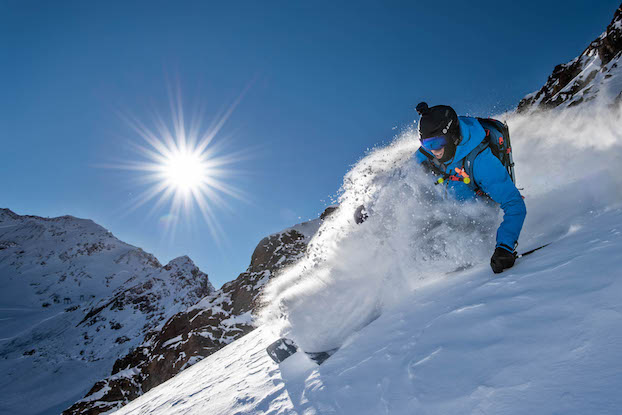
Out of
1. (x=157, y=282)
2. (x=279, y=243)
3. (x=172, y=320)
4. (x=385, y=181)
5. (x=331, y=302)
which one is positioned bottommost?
(x=331, y=302)

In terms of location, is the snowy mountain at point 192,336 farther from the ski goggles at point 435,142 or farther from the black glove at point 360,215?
the ski goggles at point 435,142

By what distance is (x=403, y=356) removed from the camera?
2.00 meters

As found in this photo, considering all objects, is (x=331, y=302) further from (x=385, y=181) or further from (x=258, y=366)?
(x=385, y=181)

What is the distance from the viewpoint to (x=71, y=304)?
2881 inches

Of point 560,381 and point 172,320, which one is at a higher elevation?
point 172,320

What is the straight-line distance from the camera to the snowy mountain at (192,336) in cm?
2658

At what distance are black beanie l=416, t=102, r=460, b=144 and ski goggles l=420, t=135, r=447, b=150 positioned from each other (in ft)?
0.14

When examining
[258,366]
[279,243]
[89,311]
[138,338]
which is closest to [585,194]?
[258,366]

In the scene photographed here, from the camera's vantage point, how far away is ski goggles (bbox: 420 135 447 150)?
3.67m

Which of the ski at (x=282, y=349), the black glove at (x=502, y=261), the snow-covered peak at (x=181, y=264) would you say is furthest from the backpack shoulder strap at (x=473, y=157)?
the snow-covered peak at (x=181, y=264)

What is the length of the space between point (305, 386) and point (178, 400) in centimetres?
323

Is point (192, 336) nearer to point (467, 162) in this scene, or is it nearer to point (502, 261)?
point (467, 162)

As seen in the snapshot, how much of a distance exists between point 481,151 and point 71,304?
101 metres

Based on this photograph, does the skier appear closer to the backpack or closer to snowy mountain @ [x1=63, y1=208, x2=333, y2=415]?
the backpack
